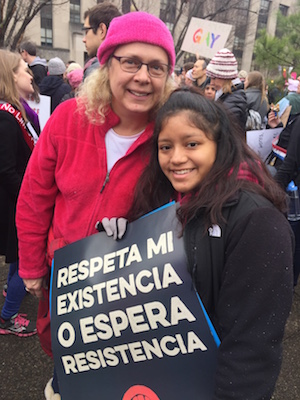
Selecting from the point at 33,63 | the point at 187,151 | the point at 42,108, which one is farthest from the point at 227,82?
the point at 33,63

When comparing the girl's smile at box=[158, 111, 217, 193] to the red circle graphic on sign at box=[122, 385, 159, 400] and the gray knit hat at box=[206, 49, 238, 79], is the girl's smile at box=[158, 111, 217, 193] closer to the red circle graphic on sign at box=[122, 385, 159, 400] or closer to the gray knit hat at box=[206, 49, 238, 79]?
the red circle graphic on sign at box=[122, 385, 159, 400]

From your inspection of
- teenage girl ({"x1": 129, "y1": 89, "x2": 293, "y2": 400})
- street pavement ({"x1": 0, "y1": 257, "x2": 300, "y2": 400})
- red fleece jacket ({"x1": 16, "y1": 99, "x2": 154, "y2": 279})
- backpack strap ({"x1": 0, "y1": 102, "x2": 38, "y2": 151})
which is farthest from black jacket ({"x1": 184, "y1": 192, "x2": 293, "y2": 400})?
backpack strap ({"x1": 0, "y1": 102, "x2": 38, "y2": 151})

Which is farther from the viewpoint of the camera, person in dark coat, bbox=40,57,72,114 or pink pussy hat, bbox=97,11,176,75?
person in dark coat, bbox=40,57,72,114

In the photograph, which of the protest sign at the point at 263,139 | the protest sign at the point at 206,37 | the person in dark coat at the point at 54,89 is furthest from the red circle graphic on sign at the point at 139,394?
the protest sign at the point at 206,37

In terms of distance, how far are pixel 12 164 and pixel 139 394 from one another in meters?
1.58

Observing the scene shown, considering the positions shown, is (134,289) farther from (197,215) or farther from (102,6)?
(102,6)

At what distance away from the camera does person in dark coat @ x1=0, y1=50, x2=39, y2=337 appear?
2.19 metres

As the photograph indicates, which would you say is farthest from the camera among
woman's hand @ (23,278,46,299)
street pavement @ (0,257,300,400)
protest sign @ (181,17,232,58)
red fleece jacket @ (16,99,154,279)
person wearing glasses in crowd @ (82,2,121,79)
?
protest sign @ (181,17,232,58)

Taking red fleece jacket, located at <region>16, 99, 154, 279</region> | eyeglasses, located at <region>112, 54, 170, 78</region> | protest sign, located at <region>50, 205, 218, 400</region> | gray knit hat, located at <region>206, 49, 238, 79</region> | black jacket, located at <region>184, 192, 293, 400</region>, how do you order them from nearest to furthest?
black jacket, located at <region>184, 192, 293, 400</region>, protest sign, located at <region>50, 205, 218, 400</region>, eyeglasses, located at <region>112, 54, 170, 78</region>, red fleece jacket, located at <region>16, 99, 154, 279</region>, gray knit hat, located at <region>206, 49, 238, 79</region>

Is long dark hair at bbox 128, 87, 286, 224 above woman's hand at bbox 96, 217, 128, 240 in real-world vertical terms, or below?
above

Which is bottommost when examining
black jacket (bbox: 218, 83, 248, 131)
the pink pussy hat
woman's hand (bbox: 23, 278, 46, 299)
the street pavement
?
the street pavement

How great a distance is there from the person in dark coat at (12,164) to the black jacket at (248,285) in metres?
1.58

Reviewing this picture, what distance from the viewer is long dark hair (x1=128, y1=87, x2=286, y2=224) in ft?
3.44

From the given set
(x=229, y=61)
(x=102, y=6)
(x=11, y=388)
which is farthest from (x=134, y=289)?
(x=229, y=61)
